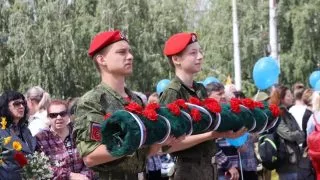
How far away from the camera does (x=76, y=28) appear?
23438 millimetres

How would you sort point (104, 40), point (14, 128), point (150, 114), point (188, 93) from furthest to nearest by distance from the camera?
point (14, 128) → point (188, 93) → point (104, 40) → point (150, 114)

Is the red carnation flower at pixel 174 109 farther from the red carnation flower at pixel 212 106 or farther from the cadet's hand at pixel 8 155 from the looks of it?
the cadet's hand at pixel 8 155

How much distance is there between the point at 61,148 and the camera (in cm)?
597

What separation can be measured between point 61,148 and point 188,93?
1.63 m

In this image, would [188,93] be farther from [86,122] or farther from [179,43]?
[86,122]

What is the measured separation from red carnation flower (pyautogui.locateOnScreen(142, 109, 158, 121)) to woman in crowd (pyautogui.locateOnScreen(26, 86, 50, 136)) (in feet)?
11.2

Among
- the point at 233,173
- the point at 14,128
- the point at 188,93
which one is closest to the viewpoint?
the point at 188,93

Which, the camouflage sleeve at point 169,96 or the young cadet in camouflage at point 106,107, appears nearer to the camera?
the young cadet in camouflage at point 106,107

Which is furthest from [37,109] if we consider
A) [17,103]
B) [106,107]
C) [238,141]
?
[106,107]

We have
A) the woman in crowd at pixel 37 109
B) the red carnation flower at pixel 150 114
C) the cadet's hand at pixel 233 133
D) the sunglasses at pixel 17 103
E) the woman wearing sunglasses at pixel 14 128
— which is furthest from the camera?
the woman in crowd at pixel 37 109

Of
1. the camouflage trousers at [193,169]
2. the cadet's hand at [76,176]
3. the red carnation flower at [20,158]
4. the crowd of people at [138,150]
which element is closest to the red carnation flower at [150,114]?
the crowd of people at [138,150]

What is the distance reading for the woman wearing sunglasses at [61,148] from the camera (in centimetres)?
585

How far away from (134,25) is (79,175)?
18444mm

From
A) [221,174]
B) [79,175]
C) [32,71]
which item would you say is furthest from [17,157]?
[32,71]
